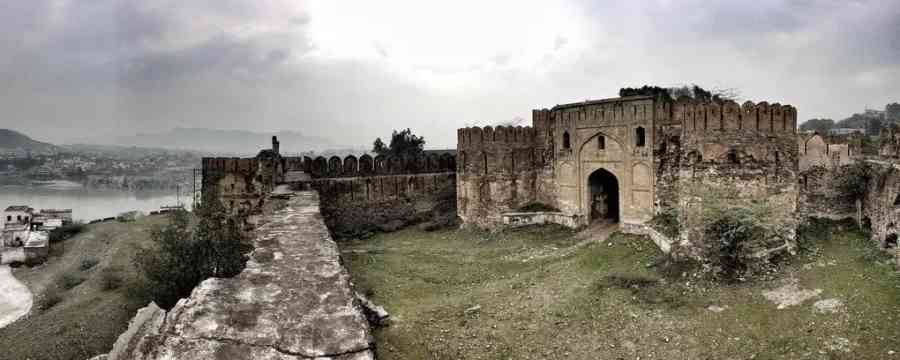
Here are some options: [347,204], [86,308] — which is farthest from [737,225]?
[86,308]

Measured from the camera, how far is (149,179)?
306 ft

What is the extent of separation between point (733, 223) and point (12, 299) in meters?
28.8

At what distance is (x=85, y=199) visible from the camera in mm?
77625

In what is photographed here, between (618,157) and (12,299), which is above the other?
(618,157)

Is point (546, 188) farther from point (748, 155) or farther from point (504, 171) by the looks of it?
point (748, 155)

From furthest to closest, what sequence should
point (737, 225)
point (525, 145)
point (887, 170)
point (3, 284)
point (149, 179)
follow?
point (149, 179) < point (3, 284) < point (525, 145) < point (887, 170) < point (737, 225)

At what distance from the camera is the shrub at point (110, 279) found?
22.5 metres

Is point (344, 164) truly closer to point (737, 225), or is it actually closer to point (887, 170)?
point (737, 225)

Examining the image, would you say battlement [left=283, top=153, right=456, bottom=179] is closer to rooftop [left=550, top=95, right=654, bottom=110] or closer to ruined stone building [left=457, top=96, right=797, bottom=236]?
ruined stone building [left=457, top=96, right=797, bottom=236]

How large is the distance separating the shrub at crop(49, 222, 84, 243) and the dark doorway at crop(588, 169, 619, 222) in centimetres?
3620

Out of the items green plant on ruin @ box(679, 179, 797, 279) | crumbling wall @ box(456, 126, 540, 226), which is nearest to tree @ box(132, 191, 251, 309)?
crumbling wall @ box(456, 126, 540, 226)

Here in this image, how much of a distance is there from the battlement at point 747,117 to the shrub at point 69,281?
26.4m

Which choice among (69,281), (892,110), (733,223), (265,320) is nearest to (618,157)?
(733,223)

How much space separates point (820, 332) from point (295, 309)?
24.4 ft
